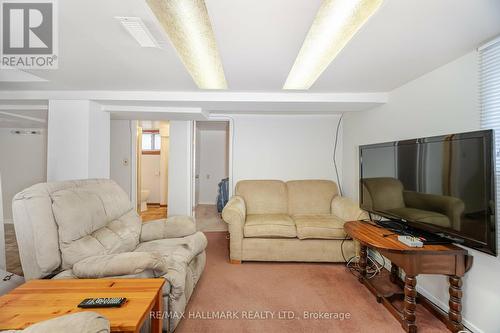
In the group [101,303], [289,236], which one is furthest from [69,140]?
[289,236]

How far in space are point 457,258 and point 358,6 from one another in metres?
1.82

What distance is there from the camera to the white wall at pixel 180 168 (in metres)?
4.02

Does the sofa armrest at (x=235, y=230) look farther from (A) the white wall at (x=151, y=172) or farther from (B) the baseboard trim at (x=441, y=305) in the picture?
(A) the white wall at (x=151, y=172)

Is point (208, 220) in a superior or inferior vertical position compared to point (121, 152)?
inferior

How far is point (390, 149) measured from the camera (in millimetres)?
2150

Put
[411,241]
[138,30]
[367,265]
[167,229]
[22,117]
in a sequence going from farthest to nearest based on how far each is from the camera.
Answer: [22,117] < [367,265] < [167,229] < [411,241] < [138,30]

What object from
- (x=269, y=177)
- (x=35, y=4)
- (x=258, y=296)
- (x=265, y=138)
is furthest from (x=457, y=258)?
(x=35, y=4)

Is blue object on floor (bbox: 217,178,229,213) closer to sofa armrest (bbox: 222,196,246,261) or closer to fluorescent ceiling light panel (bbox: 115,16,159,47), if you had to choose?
sofa armrest (bbox: 222,196,246,261)

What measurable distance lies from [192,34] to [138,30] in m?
0.33

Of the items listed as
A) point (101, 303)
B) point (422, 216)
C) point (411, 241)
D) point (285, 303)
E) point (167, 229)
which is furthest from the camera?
point (167, 229)

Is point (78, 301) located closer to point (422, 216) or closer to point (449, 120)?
point (422, 216)

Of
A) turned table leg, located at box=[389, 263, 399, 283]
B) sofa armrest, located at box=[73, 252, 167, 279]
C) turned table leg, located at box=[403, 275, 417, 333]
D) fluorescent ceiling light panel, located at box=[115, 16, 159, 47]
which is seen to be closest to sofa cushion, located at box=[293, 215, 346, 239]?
turned table leg, located at box=[389, 263, 399, 283]

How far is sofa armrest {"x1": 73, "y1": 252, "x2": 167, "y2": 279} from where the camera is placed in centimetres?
137

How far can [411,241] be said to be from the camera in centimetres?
162
